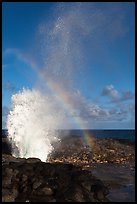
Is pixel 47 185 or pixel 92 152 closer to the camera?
pixel 47 185

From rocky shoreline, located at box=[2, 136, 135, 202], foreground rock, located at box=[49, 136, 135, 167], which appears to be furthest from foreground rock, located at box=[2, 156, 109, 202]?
foreground rock, located at box=[49, 136, 135, 167]

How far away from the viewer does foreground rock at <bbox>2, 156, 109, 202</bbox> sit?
22.9 m

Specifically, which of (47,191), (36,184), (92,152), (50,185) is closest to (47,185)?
(50,185)

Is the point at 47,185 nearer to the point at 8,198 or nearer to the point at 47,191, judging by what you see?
the point at 47,191

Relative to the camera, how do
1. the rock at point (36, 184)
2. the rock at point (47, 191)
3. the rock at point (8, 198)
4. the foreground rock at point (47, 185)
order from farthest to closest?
1. the rock at point (36, 184)
2. the rock at point (47, 191)
3. the foreground rock at point (47, 185)
4. the rock at point (8, 198)

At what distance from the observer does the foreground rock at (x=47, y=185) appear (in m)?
22.9

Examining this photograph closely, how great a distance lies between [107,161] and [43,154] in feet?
31.3

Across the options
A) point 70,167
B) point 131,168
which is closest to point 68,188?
point 70,167

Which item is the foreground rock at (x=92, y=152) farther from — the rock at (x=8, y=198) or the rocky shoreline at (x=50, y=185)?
the rock at (x=8, y=198)

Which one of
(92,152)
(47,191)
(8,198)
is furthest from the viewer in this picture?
(92,152)

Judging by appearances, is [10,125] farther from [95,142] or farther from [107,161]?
[95,142]

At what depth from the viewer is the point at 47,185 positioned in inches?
966

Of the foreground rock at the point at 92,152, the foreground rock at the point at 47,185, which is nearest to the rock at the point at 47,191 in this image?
the foreground rock at the point at 47,185

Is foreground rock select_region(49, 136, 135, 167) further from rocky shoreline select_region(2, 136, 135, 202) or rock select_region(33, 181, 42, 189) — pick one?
rock select_region(33, 181, 42, 189)
